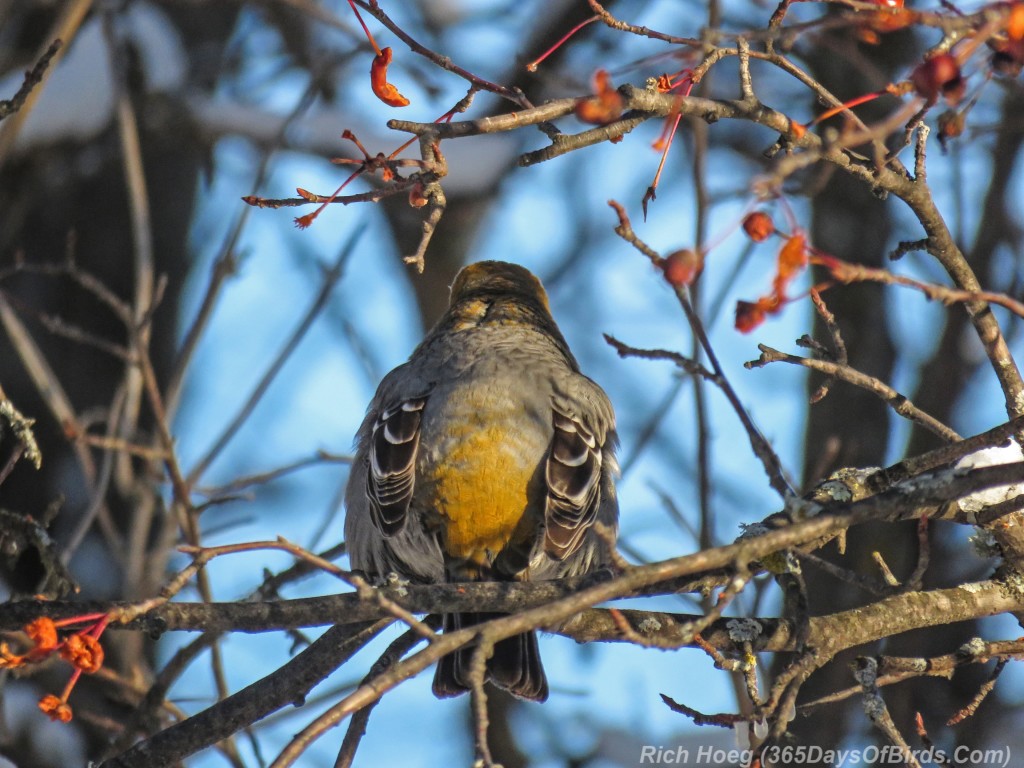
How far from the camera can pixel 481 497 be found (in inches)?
168

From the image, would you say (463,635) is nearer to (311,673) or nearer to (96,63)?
(311,673)

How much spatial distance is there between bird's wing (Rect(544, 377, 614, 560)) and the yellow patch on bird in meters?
0.12

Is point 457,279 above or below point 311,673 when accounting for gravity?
above

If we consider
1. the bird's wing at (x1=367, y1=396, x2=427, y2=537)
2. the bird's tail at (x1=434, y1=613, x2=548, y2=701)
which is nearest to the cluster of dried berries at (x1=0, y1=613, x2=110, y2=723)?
the bird's tail at (x1=434, y1=613, x2=548, y2=701)

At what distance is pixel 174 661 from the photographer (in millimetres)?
4227

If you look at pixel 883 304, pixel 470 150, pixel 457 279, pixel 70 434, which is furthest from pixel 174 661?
pixel 470 150

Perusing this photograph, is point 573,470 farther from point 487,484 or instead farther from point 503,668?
point 503,668

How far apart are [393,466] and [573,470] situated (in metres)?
0.69

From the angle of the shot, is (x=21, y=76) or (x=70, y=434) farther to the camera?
(x=21, y=76)

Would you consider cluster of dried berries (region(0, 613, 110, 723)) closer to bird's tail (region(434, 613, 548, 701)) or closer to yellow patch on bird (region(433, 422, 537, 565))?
Answer: bird's tail (region(434, 613, 548, 701))

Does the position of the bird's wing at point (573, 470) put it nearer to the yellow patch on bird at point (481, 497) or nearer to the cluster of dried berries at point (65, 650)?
the yellow patch on bird at point (481, 497)

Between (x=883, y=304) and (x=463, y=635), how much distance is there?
5.44 m

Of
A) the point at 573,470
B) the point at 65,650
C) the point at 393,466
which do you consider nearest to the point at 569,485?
the point at 573,470

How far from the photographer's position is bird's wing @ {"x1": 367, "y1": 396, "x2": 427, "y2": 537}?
14.1 ft
